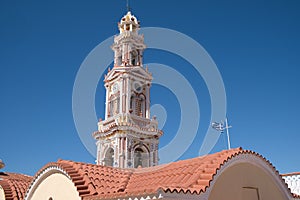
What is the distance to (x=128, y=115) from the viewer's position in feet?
84.1

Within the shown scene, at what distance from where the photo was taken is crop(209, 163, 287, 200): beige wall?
25.7 feet

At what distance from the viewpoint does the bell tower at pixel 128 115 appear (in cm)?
2488

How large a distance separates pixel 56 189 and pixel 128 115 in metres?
15.5

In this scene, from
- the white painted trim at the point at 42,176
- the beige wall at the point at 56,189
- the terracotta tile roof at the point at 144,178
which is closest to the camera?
the terracotta tile roof at the point at 144,178

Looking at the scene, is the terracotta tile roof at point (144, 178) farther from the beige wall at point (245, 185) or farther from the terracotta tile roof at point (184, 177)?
the beige wall at point (245, 185)

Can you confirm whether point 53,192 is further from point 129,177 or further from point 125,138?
point 125,138

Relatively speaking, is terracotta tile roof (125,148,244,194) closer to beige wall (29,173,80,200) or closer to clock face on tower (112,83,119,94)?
beige wall (29,173,80,200)

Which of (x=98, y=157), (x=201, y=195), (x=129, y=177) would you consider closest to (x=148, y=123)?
(x=98, y=157)

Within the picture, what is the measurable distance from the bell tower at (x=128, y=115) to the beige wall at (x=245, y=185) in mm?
15753

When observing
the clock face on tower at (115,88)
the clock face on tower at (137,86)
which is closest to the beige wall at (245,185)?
the clock face on tower at (137,86)

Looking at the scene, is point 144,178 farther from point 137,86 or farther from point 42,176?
point 137,86

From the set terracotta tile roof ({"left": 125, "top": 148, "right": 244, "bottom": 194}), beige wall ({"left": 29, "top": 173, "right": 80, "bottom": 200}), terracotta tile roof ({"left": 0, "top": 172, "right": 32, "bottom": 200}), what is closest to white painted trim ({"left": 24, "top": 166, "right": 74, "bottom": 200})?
beige wall ({"left": 29, "top": 173, "right": 80, "bottom": 200})

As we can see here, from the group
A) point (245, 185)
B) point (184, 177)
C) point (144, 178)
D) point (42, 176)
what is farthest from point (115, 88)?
point (245, 185)

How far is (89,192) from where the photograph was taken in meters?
8.87
